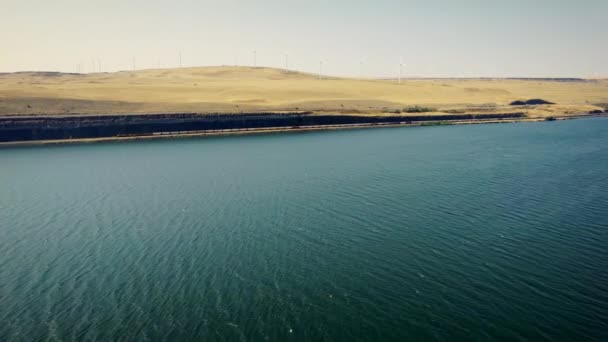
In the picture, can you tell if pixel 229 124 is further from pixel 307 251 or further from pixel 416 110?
pixel 307 251

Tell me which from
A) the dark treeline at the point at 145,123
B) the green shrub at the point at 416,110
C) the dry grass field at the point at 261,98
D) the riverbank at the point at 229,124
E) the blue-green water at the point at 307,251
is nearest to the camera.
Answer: the blue-green water at the point at 307,251

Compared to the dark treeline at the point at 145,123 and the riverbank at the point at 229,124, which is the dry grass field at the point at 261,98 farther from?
the riverbank at the point at 229,124

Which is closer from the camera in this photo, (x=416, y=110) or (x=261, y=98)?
(x=416, y=110)

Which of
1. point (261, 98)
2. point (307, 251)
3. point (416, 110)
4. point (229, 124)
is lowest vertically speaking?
point (307, 251)

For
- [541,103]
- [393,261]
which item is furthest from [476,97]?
[393,261]

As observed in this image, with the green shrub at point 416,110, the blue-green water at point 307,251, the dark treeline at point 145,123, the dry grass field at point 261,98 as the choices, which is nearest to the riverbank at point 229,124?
the dark treeline at point 145,123

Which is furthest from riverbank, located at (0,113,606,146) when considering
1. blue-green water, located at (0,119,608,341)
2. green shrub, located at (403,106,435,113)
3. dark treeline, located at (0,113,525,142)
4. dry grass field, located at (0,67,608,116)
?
blue-green water, located at (0,119,608,341)

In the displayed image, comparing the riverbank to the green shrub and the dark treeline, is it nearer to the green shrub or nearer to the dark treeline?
the dark treeline

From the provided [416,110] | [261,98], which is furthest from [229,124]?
[416,110]
